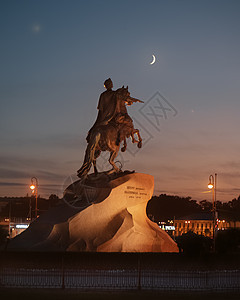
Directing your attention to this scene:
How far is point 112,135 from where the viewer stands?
2352cm

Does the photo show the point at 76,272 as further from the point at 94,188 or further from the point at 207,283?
the point at 94,188

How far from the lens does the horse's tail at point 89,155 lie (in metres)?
23.4

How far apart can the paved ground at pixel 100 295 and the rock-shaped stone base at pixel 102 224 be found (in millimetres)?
6714

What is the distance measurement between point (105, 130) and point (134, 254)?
19.5ft

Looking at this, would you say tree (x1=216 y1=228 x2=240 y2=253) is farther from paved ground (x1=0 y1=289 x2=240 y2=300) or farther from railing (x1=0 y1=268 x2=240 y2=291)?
paved ground (x1=0 y1=289 x2=240 y2=300)

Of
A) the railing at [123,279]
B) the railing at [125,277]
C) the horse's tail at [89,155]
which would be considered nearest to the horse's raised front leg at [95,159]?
the horse's tail at [89,155]

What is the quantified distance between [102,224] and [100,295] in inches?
324

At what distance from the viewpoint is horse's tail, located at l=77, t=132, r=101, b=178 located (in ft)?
76.8

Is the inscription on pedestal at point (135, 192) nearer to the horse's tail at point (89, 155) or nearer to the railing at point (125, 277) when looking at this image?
the horse's tail at point (89, 155)

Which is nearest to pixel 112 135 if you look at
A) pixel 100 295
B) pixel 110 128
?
pixel 110 128

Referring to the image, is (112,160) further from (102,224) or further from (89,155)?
(102,224)

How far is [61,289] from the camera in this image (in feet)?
47.4

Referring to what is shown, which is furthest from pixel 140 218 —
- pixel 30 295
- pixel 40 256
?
pixel 30 295

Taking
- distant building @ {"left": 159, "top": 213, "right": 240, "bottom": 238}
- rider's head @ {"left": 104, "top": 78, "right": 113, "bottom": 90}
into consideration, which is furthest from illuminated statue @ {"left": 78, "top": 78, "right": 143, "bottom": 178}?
distant building @ {"left": 159, "top": 213, "right": 240, "bottom": 238}
